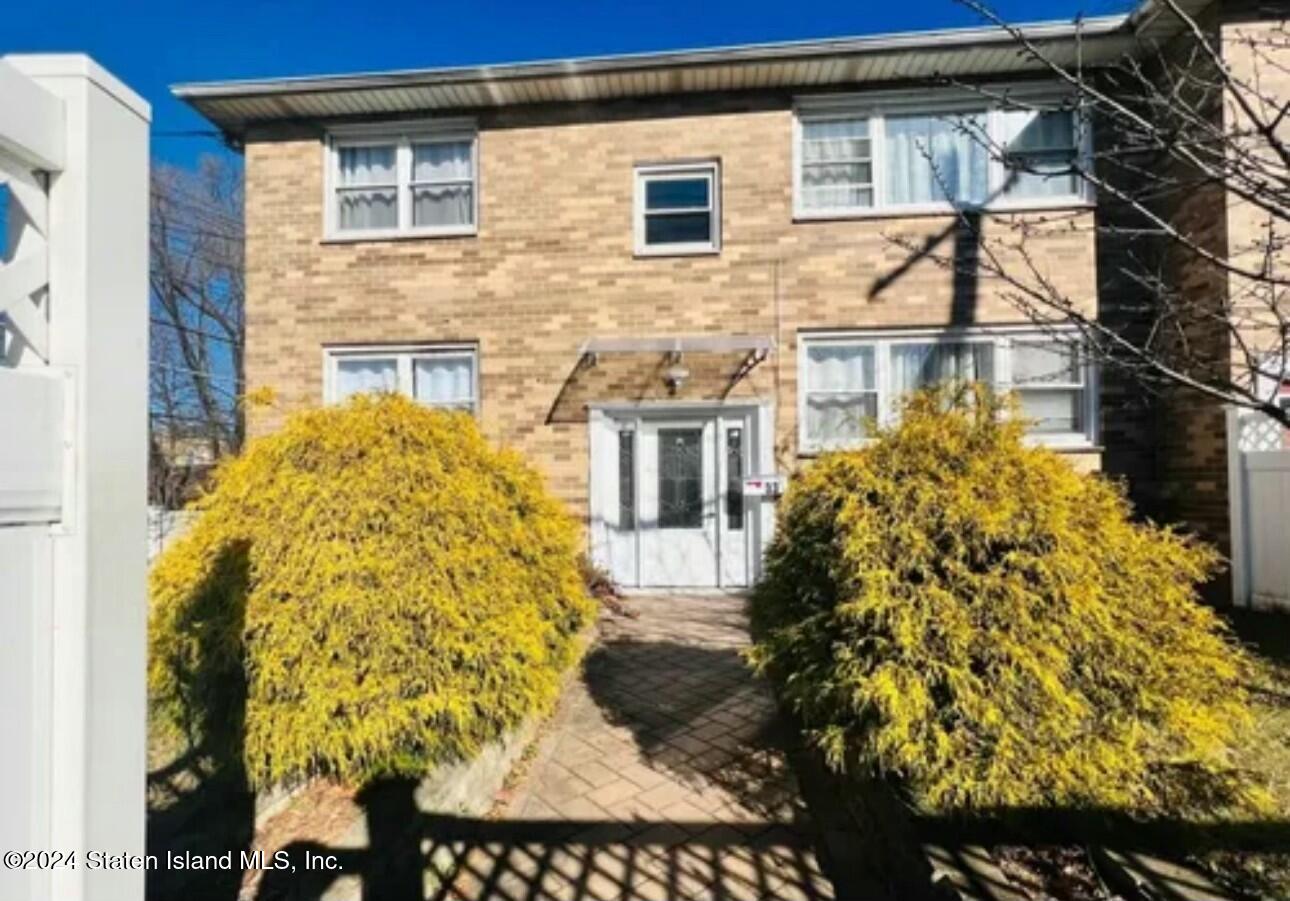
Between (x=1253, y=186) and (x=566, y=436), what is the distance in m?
7.16

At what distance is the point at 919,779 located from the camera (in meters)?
2.71

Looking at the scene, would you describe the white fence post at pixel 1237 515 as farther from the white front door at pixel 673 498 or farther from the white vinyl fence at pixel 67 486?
the white vinyl fence at pixel 67 486

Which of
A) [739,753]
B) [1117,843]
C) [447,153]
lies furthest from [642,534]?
[1117,843]

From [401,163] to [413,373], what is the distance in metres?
2.80

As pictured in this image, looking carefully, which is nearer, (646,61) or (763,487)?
(646,61)

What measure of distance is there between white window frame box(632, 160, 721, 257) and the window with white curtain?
0.99m

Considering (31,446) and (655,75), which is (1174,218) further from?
(31,446)

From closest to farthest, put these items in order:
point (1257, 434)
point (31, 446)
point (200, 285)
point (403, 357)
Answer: point (31, 446) < point (1257, 434) < point (403, 357) < point (200, 285)

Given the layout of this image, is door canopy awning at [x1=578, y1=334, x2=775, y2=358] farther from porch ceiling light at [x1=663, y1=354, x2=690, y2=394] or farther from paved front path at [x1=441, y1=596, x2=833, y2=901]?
paved front path at [x1=441, y1=596, x2=833, y2=901]

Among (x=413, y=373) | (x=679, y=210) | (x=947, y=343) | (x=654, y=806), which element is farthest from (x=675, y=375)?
(x=654, y=806)

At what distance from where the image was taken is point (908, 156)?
8.23 meters

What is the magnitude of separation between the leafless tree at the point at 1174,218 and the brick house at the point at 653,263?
0.46 meters

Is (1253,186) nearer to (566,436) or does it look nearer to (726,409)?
(726,409)

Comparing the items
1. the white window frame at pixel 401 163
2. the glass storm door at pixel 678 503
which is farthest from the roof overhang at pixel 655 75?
the glass storm door at pixel 678 503
